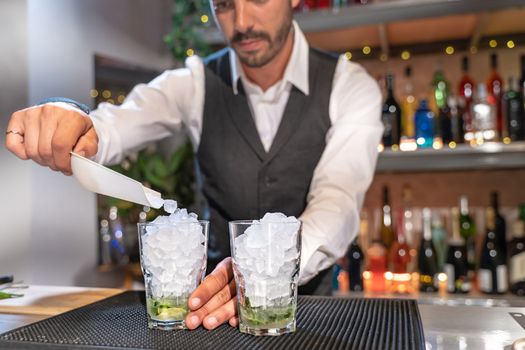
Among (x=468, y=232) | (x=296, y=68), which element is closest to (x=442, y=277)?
(x=468, y=232)

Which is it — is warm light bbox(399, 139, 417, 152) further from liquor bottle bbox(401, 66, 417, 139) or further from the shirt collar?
the shirt collar

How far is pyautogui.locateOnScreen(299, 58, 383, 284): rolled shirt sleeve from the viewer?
1.21 metres

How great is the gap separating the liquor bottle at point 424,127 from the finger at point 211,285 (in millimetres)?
1688

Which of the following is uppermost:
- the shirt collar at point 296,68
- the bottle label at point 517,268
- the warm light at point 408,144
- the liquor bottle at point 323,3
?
the liquor bottle at point 323,3

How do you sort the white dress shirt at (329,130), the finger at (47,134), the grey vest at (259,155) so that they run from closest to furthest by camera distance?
1. the finger at (47,134)
2. the white dress shirt at (329,130)
3. the grey vest at (259,155)

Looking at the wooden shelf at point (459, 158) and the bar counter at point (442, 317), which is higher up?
the wooden shelf at point (459, 158)

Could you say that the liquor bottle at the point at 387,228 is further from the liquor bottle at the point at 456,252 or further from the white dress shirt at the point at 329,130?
the white dress shirt at the point at 329,130

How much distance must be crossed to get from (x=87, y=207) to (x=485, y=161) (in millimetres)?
1709

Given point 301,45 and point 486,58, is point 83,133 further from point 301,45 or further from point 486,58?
point 486,58

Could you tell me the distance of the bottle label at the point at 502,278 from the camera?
228 centimetres

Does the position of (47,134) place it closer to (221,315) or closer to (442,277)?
(221,315)

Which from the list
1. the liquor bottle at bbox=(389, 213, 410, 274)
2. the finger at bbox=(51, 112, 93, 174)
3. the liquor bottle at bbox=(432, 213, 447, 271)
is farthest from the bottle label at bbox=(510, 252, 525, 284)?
the finger at bbox=(51, 112, 93, 174)

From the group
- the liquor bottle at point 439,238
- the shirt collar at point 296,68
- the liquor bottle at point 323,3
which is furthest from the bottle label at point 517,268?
the liquor bottle at point 323,3

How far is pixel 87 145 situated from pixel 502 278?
1.80m
